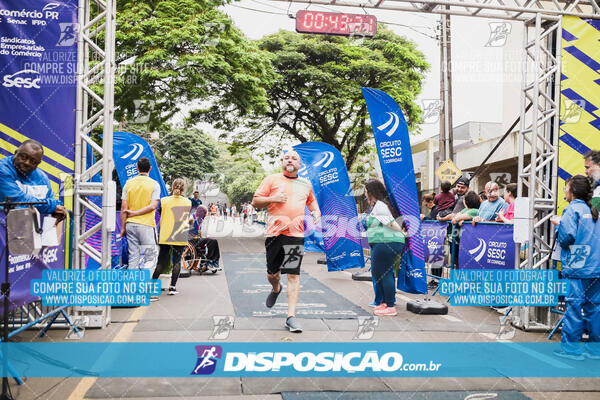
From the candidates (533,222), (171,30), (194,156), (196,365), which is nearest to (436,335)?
(533,222)

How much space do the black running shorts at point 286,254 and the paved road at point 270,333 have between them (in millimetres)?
689

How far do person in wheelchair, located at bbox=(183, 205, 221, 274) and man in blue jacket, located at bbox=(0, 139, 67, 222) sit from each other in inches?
236

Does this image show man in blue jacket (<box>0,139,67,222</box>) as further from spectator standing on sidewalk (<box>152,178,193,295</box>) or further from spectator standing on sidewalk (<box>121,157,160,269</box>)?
spectator standing on sidewalk (<box>152,178,193,295</box>)

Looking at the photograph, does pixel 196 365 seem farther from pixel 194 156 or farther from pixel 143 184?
pixel 194 156

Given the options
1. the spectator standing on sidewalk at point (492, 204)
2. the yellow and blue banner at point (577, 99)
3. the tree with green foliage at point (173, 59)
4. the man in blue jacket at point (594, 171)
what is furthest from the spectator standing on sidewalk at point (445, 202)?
the tree with green foliage at point (173, 59)

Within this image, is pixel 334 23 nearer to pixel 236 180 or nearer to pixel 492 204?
pixel 492 204

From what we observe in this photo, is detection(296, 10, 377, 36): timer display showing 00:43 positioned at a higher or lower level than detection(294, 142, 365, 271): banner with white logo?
higher

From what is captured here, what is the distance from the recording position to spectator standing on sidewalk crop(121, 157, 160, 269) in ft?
23.1

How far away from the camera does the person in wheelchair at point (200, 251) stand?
35.5ft

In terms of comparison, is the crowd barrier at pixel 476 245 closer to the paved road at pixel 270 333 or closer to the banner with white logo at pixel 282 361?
the paved road at pixel 270 333

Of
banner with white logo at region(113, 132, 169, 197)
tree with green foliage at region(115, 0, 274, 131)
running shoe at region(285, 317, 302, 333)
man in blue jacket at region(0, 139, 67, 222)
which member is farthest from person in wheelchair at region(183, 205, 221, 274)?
tree with green foliage at region(115, 0, 274, 131)

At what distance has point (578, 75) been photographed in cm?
652

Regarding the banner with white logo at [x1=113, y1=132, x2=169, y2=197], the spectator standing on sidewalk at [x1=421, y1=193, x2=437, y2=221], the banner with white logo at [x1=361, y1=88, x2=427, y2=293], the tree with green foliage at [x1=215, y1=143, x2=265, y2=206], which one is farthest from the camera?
the tree with green foliage at [x1=215, y1=143, x2=265, y2=206]

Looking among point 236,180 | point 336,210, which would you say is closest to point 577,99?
point 336,210
